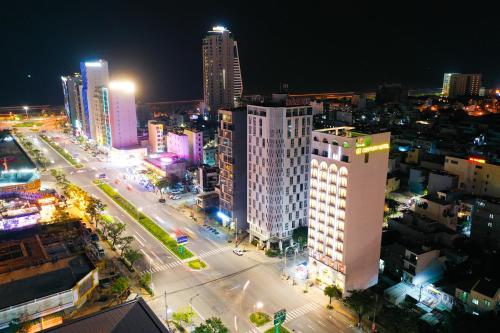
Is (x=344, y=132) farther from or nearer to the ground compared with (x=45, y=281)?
farther from the ground

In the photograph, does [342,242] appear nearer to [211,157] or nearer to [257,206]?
[257,206]

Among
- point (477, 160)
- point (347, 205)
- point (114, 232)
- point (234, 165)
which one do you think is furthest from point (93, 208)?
point (477, 160)

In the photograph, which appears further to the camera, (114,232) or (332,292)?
(114,232)

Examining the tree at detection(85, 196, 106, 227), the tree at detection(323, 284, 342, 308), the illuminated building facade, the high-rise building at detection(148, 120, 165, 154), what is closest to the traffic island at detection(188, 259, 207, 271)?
the tree at detection(323, 284, 342, 308)

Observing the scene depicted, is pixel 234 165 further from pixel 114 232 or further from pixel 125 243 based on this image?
pixel 114 232

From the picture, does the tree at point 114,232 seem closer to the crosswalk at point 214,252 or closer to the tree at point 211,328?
the crosswalk at point 214,252

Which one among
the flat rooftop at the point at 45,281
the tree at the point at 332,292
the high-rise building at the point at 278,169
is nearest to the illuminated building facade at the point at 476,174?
the high-rise building at the point at 278,169
